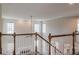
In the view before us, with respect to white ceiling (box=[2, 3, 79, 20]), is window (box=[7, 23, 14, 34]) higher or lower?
lower

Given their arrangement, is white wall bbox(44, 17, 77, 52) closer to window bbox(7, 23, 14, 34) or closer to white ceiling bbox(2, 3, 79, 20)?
white ceiling bbox(2, 3, 79, 20)

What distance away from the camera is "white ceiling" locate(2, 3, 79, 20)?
1.58 m

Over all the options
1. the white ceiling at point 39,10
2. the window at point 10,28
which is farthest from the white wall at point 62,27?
the window at point 10,28

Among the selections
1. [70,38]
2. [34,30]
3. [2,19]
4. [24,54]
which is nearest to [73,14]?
[70,38]

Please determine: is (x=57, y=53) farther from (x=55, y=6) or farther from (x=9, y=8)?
(x=9, y=8)

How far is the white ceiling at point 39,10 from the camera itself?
1584 millimetres

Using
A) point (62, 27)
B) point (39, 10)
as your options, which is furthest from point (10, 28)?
point (62, 27)

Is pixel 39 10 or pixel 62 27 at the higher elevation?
pixel 39 10

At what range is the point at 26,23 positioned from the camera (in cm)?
165

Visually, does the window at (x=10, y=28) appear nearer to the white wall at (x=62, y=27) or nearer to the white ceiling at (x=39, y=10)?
the white ceiling at (x=39, y=10)

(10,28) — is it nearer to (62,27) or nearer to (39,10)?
(39,10)

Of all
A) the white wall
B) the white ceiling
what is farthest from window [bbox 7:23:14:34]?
the white wall

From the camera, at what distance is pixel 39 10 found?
1624 millimetres

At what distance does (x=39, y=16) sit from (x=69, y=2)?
0.41m
